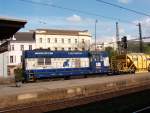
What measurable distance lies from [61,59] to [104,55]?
7.45 m

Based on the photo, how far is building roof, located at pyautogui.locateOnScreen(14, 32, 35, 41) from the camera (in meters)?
95.0

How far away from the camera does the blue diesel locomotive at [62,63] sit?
123 feet

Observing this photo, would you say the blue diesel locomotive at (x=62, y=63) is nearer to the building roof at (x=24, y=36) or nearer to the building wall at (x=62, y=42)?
the building roof at (x=24, y=36)

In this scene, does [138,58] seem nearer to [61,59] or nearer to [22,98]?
[61,59]

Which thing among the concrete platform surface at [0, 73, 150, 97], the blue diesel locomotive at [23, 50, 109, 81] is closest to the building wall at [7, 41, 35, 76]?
the blue diesel locomotive at [23, 50, 109, 81]

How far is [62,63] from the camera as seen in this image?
39906 millimetres

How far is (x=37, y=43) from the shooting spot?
9956 cm

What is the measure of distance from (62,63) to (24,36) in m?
58.6

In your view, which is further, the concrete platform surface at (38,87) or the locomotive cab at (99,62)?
the locomotive cab at (99,62)

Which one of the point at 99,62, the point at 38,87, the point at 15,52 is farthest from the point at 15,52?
the point at 38,87

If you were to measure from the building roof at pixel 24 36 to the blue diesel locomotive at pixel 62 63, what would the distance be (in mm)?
53356

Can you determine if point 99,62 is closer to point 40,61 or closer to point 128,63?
point 128,63

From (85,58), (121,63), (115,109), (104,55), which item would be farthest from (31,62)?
(115,109)

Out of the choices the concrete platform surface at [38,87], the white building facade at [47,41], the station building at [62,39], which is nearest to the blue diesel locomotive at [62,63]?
the concrete platform surface at [38,87]
